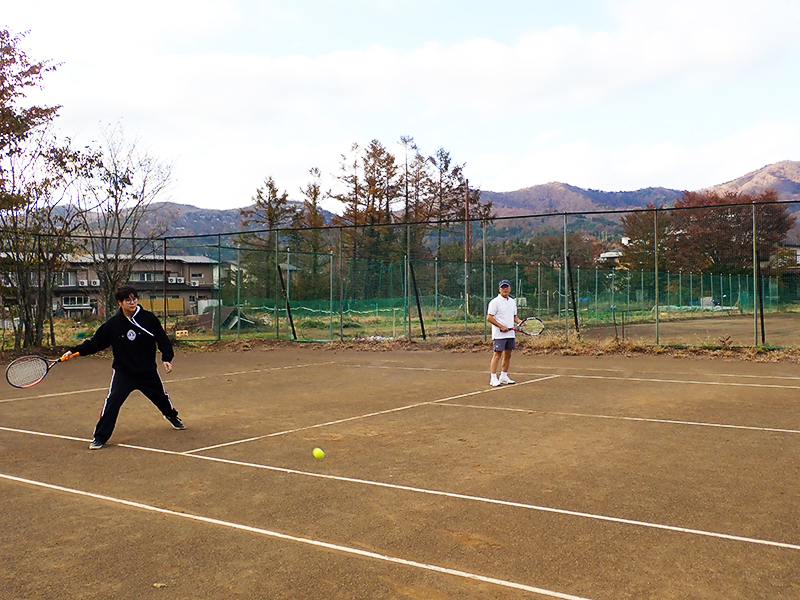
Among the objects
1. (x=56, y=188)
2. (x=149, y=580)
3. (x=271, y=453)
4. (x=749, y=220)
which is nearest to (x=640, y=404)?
(x=271, y=453)

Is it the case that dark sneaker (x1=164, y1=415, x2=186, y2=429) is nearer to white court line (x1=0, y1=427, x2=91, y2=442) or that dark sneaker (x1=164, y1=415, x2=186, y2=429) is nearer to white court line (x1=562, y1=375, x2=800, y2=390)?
white court line (x1=0, y1=427, x2=91, y2=442)

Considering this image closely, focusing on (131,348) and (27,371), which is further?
(27,371)

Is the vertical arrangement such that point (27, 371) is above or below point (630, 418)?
above

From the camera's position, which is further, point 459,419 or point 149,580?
point 459,419

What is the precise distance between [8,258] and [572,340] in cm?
1387

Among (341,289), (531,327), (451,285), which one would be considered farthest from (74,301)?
(531,327)

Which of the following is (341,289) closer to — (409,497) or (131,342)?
(131,342)

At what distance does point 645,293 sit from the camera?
30172mm

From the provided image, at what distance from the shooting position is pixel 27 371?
8.02m

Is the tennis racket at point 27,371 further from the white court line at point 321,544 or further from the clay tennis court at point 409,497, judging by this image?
the white court line at point 321,544

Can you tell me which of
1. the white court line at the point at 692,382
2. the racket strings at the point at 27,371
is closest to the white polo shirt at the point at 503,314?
the white court line at the point at 692,382

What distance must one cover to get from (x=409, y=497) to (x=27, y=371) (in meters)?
4.94

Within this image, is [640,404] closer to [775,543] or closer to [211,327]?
[775,543]

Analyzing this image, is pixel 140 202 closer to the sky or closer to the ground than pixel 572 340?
closer to the sky
